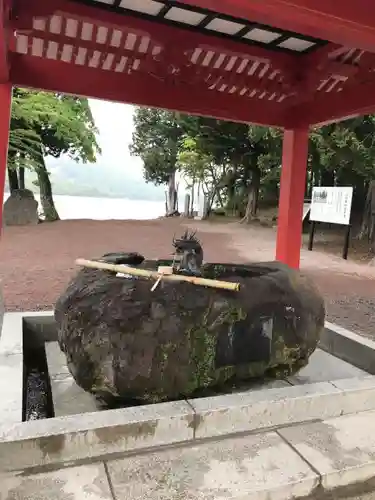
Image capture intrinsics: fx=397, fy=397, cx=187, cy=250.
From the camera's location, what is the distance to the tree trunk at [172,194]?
21609 mm

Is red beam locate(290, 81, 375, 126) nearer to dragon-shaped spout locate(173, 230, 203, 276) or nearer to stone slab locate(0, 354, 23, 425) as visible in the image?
dragon-shaped spout locate(173, 230, 203, 276)

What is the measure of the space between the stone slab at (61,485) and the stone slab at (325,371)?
161cm

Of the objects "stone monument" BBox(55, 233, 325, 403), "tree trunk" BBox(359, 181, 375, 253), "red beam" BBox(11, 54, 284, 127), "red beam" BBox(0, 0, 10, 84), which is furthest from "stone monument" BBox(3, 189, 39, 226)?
"stone monument" BBox(55, 233, 325, 403)

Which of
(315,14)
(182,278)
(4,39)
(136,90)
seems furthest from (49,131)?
(315,14)

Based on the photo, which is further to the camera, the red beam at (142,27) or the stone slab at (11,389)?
the red beam at (142,27)

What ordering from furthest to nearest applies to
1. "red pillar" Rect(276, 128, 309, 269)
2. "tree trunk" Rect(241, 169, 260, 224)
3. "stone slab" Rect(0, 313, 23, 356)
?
"tree trunk" Rect(241, 169, 260, 224) < "red pillar" Rect(276, 128, 309, 269) < "stone slab" Rect(0, 313, 23, 356)

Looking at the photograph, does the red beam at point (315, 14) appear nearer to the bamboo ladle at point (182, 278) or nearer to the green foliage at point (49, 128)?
the bamboo ladle at point (182, 278)

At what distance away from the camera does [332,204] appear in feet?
32.3

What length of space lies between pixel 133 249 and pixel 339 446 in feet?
25.0

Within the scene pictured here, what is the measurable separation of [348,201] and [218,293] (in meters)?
8.01

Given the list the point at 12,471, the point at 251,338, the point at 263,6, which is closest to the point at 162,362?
the point at 251,338

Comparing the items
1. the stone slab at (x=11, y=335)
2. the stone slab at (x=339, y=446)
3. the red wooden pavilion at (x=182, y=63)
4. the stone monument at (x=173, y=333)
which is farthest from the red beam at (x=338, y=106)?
the stone slab at (x=11, y=335)

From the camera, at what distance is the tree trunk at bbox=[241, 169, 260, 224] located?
15656 mm

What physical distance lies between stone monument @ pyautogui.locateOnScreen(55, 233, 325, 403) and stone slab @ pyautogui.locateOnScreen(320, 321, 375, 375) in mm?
917
